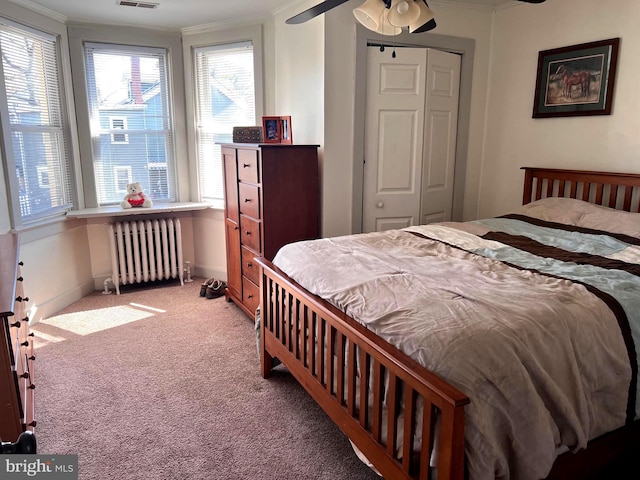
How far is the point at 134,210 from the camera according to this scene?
4039 mm

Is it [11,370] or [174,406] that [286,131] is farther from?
[11,370]

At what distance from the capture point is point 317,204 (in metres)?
3.37

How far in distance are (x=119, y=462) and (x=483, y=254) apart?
1967mm

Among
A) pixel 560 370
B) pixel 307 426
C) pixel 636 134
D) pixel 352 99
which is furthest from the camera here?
pixel 352 99

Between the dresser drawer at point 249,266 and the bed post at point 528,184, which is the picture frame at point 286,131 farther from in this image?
the bed post at point 528,184

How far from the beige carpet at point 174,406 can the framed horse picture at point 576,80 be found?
2693 mm

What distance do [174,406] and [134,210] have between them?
218 centimetres

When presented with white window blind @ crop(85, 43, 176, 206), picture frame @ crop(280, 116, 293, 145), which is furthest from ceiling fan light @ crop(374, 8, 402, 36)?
white window blind @ crop(85, 43, 176, 206)

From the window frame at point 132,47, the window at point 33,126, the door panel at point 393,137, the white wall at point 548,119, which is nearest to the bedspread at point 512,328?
the white wall at point 548,119

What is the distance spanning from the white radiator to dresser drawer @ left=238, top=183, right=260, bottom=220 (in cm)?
113

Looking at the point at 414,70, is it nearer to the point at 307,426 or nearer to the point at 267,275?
the point at 267,275

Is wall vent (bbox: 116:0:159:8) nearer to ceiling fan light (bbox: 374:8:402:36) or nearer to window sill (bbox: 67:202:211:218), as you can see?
window sill (bbox: 67:202:211:218)

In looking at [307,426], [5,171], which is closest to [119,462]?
[307,426]

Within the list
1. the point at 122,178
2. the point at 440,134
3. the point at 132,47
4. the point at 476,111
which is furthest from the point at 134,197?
the point at 476,111
